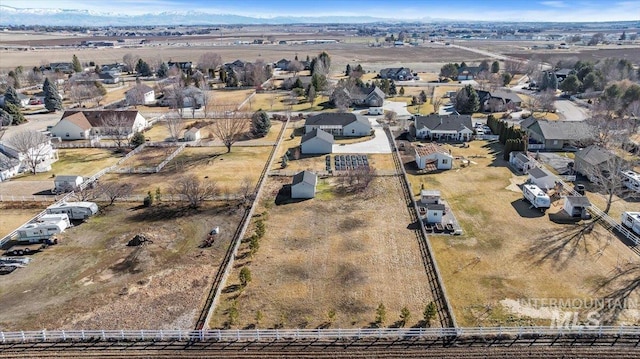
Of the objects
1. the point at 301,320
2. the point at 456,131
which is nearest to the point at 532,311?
the point at 301,320

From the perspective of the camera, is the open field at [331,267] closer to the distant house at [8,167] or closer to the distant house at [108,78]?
the distant house at [8,167]

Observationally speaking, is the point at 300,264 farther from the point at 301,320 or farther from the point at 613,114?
the point at 613,114

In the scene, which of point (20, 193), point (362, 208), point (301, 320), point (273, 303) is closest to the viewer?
point (301, 320)

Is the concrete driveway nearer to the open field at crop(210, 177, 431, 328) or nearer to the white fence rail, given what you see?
A: the open field at crop(210, 177, 431, 328)

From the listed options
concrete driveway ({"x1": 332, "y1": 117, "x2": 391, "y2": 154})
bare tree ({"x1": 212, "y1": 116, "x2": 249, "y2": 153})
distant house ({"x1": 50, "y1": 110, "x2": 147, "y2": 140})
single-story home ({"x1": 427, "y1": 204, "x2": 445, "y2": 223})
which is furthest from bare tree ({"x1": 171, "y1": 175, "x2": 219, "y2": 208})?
distant house ({"x1": 50, "y1": 110, "x2": 147, "y2": 140})

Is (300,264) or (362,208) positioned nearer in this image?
(300,264)
